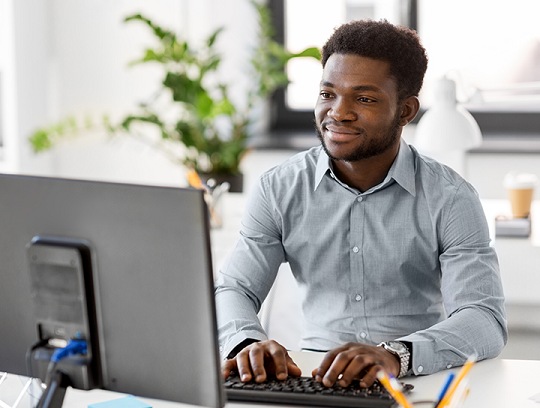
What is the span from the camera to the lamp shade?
6.88ft

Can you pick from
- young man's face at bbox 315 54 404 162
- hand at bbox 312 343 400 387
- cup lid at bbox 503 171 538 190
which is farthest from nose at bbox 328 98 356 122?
cup lid at bbox 503 171 538 190

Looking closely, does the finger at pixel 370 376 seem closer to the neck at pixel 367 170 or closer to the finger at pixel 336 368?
the finger at pixel 336 368

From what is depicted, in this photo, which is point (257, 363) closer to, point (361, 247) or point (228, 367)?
point (228, 367)

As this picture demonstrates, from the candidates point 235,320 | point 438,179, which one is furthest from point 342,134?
point 235,320

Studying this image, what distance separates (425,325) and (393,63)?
1.85ft

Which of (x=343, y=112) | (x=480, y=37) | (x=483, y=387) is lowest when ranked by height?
(x=483, y=387)

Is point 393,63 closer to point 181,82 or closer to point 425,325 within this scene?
point 425,325

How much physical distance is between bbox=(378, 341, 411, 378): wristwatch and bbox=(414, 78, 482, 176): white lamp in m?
1.04

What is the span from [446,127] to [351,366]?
121cm

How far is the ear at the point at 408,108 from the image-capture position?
1550 mm

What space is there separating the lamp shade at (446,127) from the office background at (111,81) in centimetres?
108

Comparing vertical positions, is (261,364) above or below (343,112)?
below

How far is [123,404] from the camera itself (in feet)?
3.51

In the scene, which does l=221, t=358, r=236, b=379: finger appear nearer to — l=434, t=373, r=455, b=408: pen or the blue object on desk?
the blue object on desk
